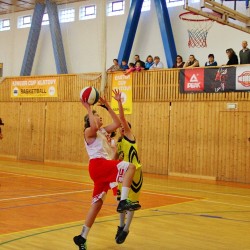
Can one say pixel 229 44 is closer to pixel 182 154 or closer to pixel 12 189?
pixel 182 154

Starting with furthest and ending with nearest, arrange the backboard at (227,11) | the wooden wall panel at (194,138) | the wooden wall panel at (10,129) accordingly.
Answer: the wooden wall panel at (10,129)
the wooden wall panel at (194,138)
the backboard at (227,11)

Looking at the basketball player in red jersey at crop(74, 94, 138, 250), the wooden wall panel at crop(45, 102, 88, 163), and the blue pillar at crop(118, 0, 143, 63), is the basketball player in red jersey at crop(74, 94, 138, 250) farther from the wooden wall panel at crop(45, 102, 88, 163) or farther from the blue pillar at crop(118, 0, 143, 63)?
the blue pillar at crop(118, 0, 143, 63)

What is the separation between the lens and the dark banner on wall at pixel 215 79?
50.5ft

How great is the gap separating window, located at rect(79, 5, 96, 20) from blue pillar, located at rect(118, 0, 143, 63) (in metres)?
3.13

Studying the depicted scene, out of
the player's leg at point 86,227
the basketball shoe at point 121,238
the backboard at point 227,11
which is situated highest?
the backboard at point 227,11

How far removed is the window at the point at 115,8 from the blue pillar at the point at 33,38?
441cm

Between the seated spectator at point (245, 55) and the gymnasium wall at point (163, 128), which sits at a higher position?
the seated spectator at point (245, 55)

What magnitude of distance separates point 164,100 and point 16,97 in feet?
28.2

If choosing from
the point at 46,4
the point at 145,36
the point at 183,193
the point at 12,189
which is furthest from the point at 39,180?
the point at 46,4

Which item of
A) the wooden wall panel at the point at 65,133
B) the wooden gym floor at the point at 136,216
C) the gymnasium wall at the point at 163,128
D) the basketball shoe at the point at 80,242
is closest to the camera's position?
the basketball shoe at the point at 80,242

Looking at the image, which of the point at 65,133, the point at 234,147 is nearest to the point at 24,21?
the point at 65,133

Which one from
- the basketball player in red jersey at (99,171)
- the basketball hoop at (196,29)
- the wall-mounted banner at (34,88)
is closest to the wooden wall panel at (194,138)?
the basketball hoop at (196,29)

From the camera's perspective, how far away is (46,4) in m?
24.0

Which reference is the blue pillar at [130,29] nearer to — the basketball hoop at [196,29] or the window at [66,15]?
the basketball hoop at [196,29]
